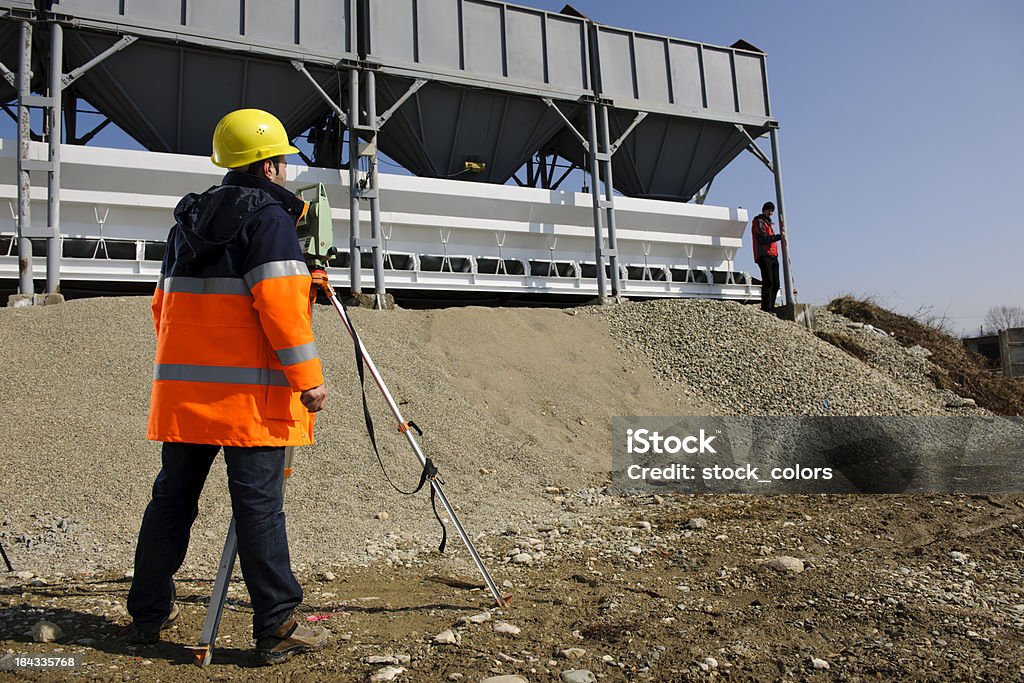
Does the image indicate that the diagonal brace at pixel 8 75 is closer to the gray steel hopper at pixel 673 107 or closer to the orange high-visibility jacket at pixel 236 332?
the orange high-visibility jacket at pixel 236 332

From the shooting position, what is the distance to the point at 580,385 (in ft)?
29.5

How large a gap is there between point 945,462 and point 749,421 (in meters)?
2.92

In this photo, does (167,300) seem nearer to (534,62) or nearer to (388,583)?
(388,583)

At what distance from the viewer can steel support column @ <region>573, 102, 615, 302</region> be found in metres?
12.7

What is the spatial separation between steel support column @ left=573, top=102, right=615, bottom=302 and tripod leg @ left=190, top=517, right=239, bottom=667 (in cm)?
1039

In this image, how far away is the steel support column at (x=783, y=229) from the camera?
45.3 ft

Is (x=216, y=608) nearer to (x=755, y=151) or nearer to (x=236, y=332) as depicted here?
(x=236, y=332)

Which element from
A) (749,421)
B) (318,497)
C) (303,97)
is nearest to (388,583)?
(318,497)

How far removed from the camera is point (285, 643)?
8.22 feet

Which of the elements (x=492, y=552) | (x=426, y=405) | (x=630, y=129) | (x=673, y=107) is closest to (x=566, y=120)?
(x=630, y=129)

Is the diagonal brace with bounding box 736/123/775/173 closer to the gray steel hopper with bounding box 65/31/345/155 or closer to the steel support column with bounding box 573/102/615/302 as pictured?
the steel support column with bounding box 573/102/615/302

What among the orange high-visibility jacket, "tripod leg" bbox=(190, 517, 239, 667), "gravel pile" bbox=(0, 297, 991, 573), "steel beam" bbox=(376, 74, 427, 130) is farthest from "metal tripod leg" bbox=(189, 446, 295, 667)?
"steel beam" bbox=(376, 74, 427, 130)

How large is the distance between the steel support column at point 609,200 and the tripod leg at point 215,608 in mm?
10539

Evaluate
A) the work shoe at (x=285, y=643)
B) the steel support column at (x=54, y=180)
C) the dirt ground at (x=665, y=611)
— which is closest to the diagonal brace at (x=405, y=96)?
the steel support column at (x=54, y=180)
